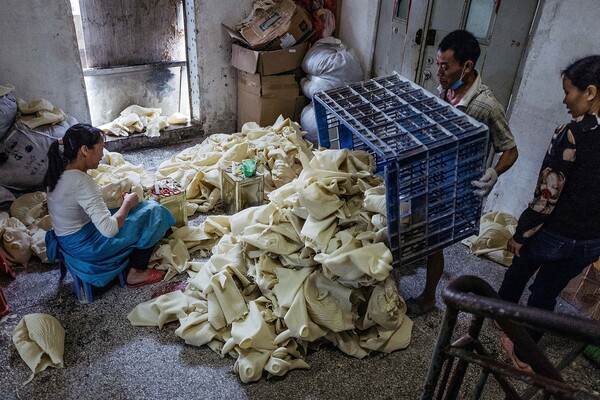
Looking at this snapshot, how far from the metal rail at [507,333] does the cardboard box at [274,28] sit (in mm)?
4826

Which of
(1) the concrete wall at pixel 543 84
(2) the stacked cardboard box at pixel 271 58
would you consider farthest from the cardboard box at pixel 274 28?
(1) the concrete wall at pixel 543 84

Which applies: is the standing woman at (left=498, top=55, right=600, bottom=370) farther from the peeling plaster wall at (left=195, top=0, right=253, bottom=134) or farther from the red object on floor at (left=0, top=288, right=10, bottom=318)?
the peeling plaster wall at (left=195, top=0, right=253, bottom=134)

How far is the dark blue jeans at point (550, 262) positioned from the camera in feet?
7.93

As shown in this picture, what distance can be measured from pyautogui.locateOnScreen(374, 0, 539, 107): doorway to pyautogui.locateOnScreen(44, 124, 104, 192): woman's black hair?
3.38 meters

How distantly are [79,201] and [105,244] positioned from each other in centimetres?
40

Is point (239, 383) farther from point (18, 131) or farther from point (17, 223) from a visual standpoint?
point (18, 131)

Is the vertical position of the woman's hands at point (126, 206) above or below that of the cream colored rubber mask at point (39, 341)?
above

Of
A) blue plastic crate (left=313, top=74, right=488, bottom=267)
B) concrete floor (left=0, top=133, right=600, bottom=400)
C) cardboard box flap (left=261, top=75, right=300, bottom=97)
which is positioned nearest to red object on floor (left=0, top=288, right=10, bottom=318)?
concrete floor (left=0, top=133, right=600, bottom=400)

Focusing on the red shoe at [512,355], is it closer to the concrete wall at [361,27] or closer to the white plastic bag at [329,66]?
the white plastic bag at [329,66]

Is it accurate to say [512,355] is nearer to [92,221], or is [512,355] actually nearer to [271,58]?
[92,221]

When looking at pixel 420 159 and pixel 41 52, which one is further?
pixel 41 52

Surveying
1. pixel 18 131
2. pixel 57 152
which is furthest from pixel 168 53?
pixel 57 152

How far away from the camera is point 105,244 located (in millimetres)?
3080

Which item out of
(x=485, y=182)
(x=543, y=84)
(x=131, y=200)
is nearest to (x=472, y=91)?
(x=485, y=182)
